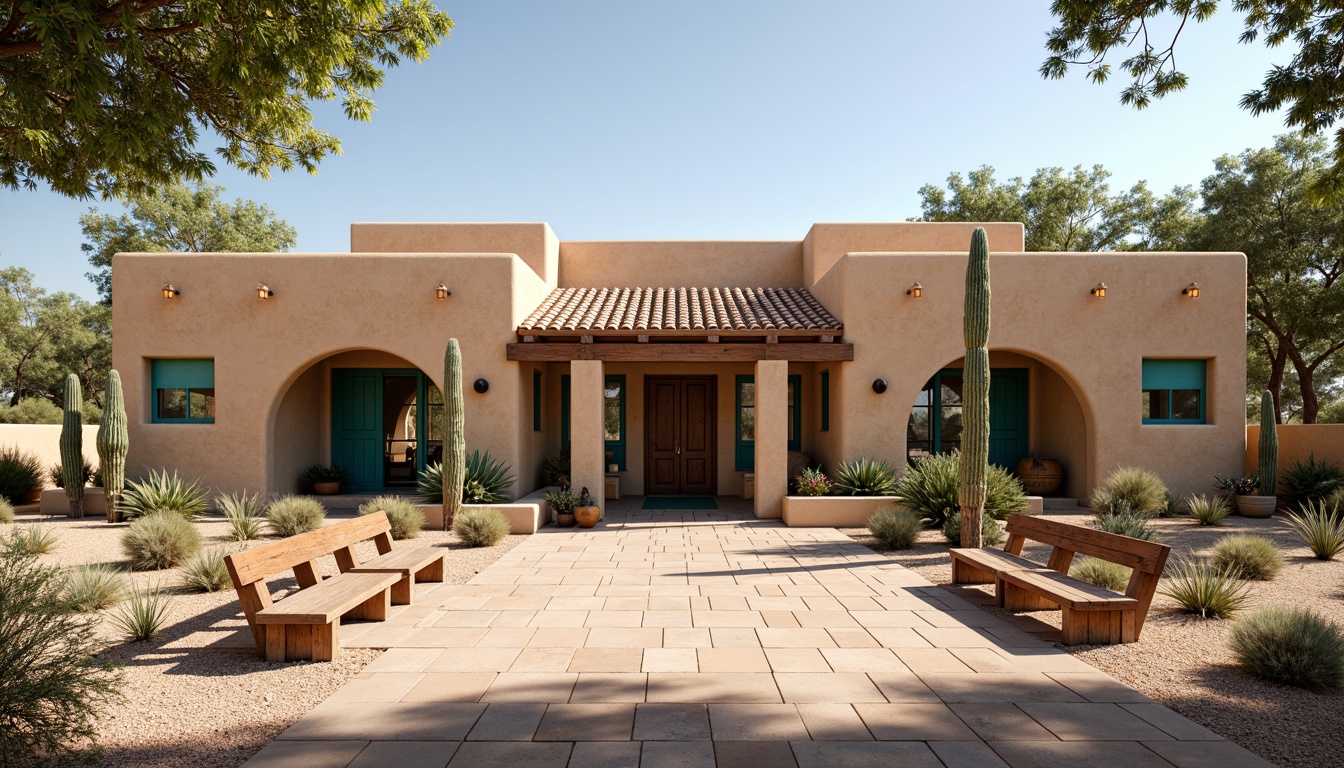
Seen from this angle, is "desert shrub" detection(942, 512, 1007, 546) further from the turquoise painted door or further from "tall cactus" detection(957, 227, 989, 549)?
the turquoise painted door

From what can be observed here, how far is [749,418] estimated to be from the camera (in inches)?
580

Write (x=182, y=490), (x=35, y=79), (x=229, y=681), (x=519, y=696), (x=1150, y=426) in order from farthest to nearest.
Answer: (x=1150, y=426), (x=182, y=490), (x=35, y=79), (x=229, y=681), (x=519, y=696)

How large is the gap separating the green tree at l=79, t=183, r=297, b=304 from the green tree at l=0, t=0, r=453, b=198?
22.3m

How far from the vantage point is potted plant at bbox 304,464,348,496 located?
12.8 metres

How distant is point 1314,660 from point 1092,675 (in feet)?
4.33

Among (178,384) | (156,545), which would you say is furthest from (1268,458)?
(178,384)

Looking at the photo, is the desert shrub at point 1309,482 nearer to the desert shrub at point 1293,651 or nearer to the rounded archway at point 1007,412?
the rounded archway at point 1007,412

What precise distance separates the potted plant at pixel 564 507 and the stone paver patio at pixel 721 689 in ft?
12.9

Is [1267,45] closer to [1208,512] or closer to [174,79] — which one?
[1208,512]

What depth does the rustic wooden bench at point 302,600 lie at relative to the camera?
4.67 m

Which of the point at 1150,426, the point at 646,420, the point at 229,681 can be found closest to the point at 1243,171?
the point at 1150,426

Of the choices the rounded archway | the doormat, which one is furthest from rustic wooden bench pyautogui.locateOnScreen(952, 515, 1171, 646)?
the rounded archway

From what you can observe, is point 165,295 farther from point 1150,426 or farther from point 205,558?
point 1150,426

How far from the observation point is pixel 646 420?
48.7 feet
